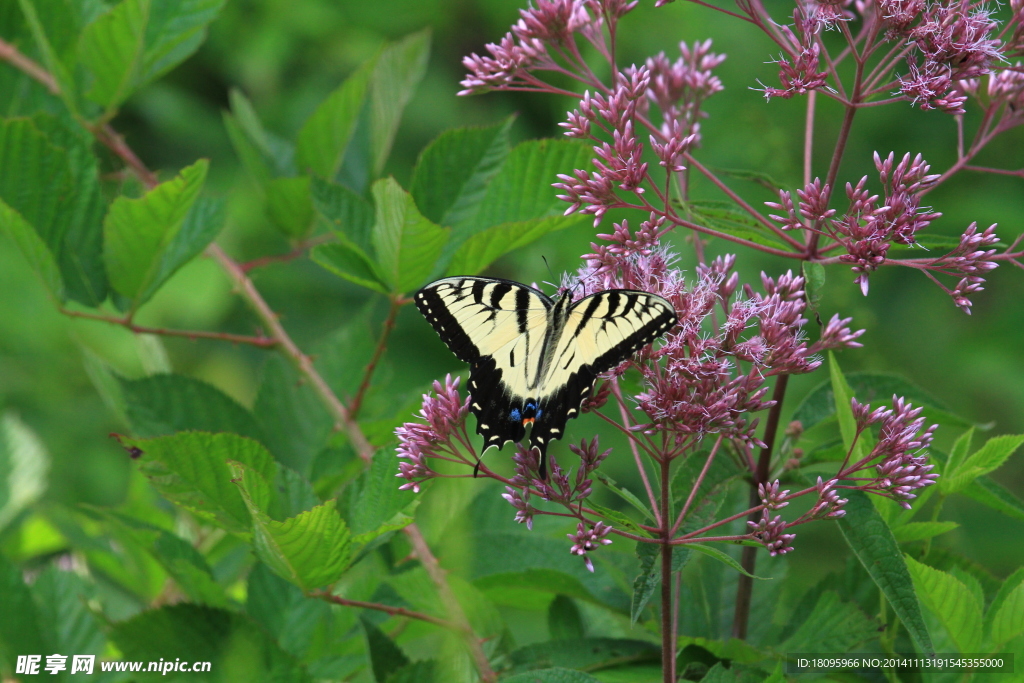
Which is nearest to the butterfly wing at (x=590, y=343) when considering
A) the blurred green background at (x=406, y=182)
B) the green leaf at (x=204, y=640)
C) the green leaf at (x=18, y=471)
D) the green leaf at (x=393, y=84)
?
the green leaf at (x=204, y=640)

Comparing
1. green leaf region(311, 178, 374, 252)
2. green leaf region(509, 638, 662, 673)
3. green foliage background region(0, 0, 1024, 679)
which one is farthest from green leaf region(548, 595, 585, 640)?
green foliage background region(0, 0, 1024, 679)

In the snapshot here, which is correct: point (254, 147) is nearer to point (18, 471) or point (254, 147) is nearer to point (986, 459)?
point (18, 471)

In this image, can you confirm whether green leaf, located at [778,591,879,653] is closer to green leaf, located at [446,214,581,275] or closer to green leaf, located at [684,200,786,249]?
green leaf, located at [684,200,786,249]

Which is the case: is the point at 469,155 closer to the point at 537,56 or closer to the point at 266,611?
the point at 537,56

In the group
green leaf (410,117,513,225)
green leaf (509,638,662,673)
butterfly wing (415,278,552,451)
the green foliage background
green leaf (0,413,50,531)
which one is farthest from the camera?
the green foliage background

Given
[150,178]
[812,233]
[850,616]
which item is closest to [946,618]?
[850,616]

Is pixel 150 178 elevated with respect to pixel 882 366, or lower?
elevated
